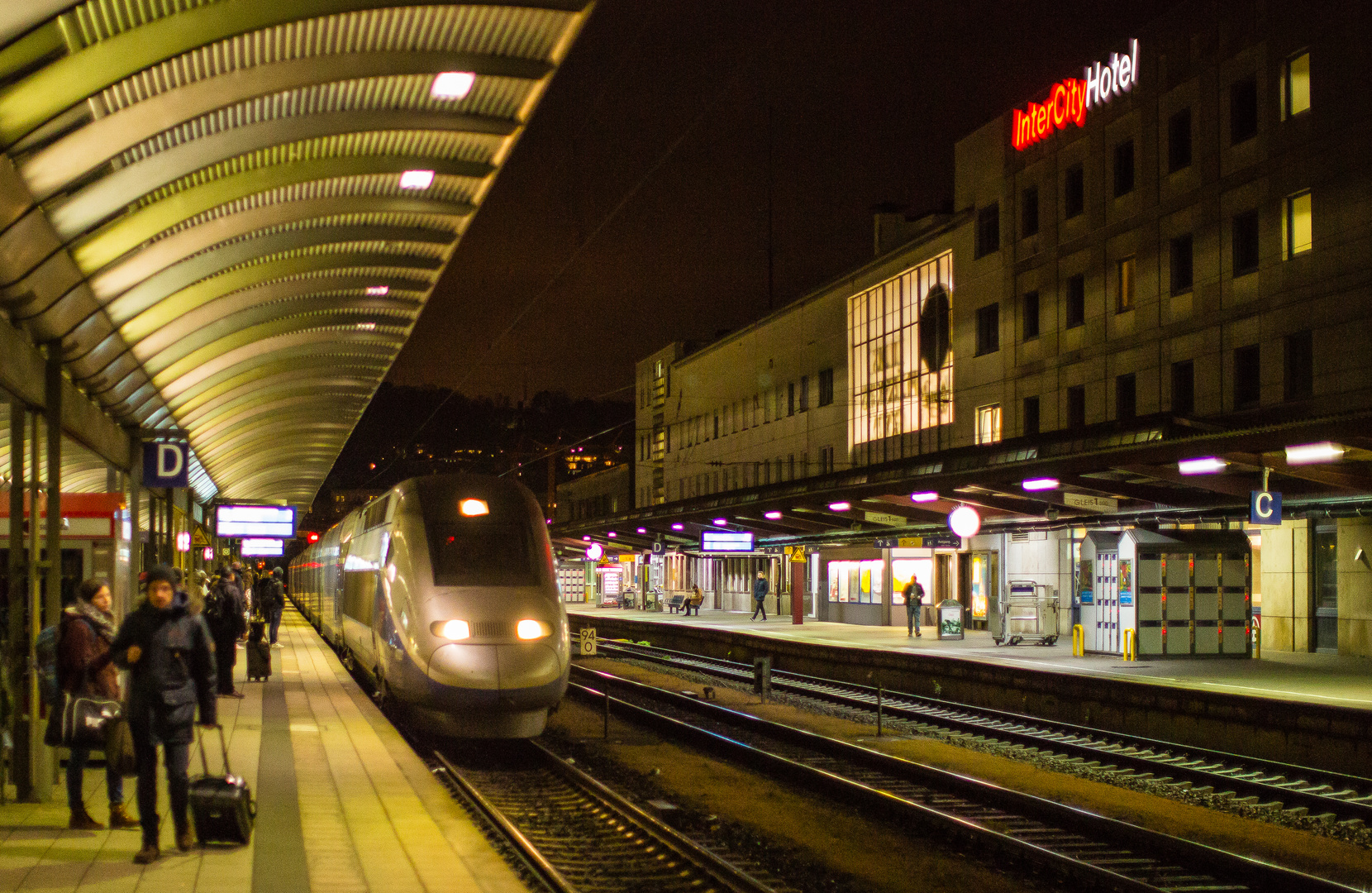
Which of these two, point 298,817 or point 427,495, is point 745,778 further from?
point 298,817

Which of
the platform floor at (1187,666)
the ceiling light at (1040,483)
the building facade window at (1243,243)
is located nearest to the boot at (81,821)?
the platform floor at (1187,666)

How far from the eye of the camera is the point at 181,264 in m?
11.1

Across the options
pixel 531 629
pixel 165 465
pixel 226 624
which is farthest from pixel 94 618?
pixel 226 624

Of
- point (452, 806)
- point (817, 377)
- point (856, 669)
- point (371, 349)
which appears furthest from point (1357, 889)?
point (817, 377)

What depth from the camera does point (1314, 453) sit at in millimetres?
17672

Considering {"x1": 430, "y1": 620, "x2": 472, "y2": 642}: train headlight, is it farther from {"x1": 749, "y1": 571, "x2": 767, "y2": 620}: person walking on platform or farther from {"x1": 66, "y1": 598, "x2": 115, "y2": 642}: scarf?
{"x1": 749, "y1": 571, "x2": 767, "y2": 620}: person walking on platform

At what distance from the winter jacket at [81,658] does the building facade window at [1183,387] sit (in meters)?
30.4

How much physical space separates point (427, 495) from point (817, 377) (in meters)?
41.2

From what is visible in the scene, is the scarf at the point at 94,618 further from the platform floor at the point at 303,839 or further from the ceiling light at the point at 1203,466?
the ceiling light at the point at 1203,466

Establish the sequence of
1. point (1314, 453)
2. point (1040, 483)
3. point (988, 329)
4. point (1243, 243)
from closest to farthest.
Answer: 1. point (1314, 453)
2. point (1040, 483)
3. point (1243, 243)
4. point (988, 329)

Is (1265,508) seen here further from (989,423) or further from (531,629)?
(989,423)

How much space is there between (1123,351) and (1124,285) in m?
1.78

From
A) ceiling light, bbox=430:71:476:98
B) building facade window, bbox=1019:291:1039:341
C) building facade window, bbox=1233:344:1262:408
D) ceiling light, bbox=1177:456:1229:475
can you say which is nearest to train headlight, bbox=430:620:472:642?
ceiling light, bbox=430:71:476:98

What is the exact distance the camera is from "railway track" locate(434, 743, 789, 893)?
9383 millimetres
